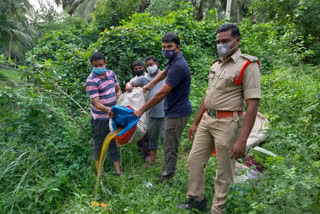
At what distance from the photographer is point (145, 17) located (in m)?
7.57

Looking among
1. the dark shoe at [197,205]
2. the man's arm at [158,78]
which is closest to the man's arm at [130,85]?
the man's arm at [158,78]

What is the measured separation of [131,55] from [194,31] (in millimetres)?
2867

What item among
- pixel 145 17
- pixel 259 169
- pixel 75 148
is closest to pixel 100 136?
pixel 75 148

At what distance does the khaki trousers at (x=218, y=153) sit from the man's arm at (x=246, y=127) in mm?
141

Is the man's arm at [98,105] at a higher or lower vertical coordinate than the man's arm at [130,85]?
lower

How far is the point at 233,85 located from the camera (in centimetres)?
228

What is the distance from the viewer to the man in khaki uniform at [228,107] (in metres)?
2.18

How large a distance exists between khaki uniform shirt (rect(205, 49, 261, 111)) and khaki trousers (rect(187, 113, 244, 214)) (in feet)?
0.43

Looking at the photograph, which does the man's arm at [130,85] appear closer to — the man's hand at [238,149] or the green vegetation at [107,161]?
the green vegetation at [107,161]

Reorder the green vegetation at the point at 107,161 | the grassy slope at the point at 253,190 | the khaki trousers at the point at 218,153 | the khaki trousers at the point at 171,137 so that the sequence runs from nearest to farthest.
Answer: the grassy slope at the point at 253,190, the green vegetation at the point at 107,161, the khaki trousers at the point at 218,153, the khaki trousers at the point at 171,137

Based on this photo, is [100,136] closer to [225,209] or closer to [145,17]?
[225,209]

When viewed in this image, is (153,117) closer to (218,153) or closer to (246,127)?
(218,153)

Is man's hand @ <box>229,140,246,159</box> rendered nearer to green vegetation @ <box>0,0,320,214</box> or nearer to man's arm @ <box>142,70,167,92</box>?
green vegetation @ <box>0,0,320,214</box>

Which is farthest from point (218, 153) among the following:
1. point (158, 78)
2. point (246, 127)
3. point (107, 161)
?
point (107, 161)
